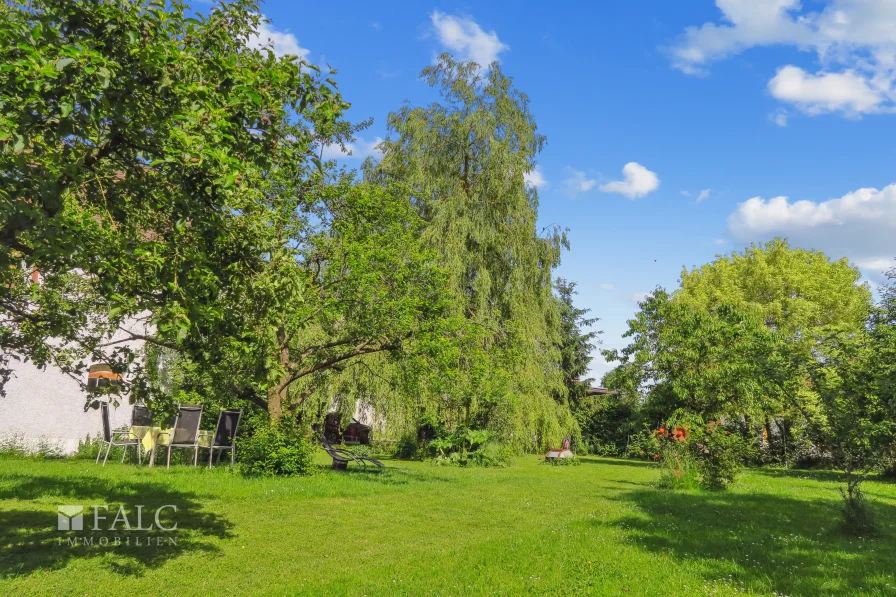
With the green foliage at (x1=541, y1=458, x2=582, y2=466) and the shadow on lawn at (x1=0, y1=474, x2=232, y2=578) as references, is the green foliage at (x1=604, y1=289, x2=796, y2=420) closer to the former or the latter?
the green foliage at (x1=541, y1=458, x2=582, y2=466)

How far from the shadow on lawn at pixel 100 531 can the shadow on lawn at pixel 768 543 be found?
553 centimetres

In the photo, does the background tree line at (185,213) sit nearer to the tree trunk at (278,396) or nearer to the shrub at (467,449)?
the tree trunk at (278,396)

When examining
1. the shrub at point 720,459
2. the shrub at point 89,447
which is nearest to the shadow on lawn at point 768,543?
the shrub at point 720,459

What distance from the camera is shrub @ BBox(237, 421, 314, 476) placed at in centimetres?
1157

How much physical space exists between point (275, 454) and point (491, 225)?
11757mm

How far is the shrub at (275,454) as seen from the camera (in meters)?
11.6

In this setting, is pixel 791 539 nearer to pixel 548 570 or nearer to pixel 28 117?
pixel 548 570

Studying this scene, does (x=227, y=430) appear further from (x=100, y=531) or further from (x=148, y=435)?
(x=100, y=531)

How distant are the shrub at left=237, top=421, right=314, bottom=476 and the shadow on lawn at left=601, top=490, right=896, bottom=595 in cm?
662

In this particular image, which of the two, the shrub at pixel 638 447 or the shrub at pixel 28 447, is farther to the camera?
the shrub at pixel 638 447

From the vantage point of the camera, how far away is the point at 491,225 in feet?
66.8

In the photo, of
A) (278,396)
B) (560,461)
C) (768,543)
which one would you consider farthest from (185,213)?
(560,461)

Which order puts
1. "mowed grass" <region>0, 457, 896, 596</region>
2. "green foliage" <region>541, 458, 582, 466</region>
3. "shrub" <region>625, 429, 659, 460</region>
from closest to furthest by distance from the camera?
"mowed grass" <region>0, 457, 896, 596</region> → "green foliage" <region>541, 458, 582, 466</region> → "shrub" <region>625, 429, 659, 460</region>

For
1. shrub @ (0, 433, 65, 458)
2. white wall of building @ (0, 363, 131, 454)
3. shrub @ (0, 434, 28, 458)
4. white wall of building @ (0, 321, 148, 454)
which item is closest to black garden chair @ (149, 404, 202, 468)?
white wall of building @ (0, 321, 148, 454)
